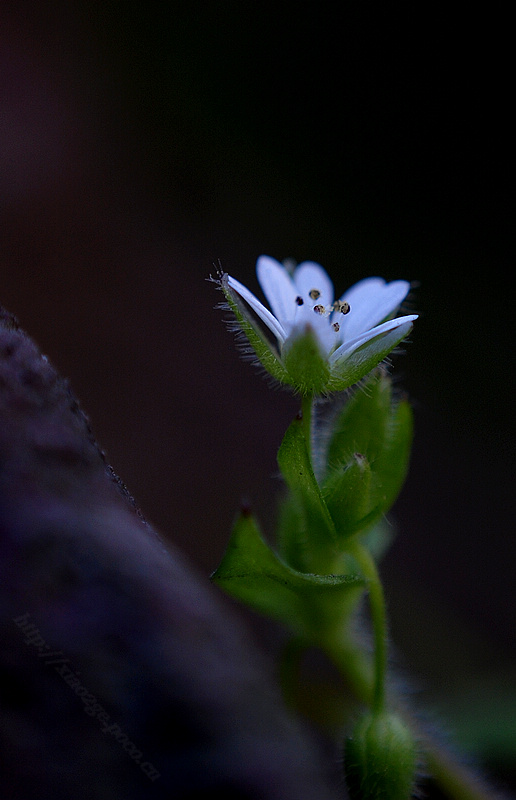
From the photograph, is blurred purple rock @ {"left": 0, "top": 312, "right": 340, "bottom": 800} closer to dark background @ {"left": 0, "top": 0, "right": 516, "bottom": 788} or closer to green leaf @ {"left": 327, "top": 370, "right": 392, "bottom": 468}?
green leaf @ {"left": 327, "top": 370, "right": 392, "bottom": 468}

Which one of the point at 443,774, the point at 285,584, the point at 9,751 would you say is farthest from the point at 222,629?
the point at 443,774

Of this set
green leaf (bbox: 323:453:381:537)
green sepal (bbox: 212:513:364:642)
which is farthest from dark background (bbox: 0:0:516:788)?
green leaf (bbox: 323:453:381:537)

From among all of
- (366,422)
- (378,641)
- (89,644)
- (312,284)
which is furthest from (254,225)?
(89,644)

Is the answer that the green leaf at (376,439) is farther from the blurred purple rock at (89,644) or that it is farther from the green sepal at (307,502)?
the blurred purple rock at (89,644)

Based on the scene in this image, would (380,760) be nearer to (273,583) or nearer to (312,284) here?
(273,583)

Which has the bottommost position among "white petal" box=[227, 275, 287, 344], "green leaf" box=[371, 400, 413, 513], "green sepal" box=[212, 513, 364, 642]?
"green sepal" box=[212, 513, 364, 642]

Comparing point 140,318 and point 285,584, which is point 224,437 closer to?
point 140,318

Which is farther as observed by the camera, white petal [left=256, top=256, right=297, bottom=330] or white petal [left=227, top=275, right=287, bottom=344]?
white petal [left=256, top=256, right=297, bottom=330]

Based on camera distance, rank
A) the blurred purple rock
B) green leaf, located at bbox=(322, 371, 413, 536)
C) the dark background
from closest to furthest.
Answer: the blurred purple rock, green leaf, located at bbox=(322, 371, 413, 536), the dark background
